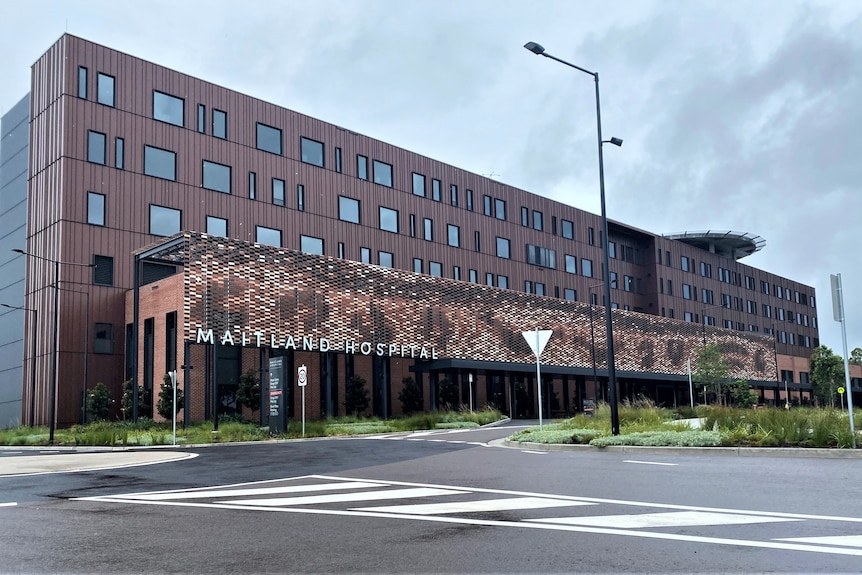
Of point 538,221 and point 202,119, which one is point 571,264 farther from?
point 202,119

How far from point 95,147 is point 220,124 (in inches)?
297

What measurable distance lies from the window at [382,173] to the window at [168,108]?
45.5 ft

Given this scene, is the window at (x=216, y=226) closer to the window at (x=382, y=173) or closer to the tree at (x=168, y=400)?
the tree at (x=168, y=400)

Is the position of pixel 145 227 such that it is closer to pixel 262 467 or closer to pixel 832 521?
pixel 262 467

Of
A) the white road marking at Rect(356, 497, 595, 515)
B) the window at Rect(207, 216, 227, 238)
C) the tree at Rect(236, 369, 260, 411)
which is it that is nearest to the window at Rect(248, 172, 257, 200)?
the window at Rect(207, 216, 227, 238)

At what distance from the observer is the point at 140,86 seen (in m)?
43.8

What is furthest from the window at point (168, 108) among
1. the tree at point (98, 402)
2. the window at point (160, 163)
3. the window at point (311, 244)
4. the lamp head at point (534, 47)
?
the lamp head at point (534, 47)

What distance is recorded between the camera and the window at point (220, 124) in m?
46.8

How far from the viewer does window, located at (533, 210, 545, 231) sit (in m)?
67.2

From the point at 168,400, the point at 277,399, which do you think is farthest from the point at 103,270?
the point at 277,399

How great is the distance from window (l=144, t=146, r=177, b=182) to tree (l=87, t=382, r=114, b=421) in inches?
459

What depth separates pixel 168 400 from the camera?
37.0m

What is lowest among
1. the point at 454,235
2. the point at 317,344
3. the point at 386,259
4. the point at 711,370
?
the point at 711,370

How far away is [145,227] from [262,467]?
30340mm
